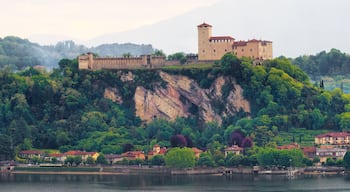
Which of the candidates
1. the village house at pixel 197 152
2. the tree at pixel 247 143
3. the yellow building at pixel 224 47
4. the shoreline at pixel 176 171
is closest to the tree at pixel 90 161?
the shoreline at pixel 176 171

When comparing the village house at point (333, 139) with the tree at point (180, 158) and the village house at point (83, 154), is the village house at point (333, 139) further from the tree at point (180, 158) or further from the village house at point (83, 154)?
the village house at point (83, 154)

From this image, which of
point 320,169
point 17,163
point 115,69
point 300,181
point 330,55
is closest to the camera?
point 300,181

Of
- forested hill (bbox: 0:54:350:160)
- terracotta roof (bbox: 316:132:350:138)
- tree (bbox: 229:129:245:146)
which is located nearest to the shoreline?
forested hill (bbox: 0:54:350:160)

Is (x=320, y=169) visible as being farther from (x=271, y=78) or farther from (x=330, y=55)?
(x=330, y=55)

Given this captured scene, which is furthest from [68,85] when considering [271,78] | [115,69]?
[271,78]

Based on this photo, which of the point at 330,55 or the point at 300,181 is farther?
the point at 330,55

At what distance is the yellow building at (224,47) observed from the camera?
90.8 metres

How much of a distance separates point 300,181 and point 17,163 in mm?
22083

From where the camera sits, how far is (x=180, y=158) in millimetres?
81000

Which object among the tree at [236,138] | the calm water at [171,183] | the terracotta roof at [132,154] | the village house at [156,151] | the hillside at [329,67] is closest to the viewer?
the calm water at [171,183]

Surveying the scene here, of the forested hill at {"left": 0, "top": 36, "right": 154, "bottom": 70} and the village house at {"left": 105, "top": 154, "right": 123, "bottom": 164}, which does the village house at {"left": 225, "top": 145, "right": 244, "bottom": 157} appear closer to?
the village house at {"left": 105, "top": 154, "right": 123, "bottom": 164}

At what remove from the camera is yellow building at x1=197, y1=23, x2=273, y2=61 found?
3575 inches

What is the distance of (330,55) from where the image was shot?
373 feet

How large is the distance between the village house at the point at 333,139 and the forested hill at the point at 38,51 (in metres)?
55.0
